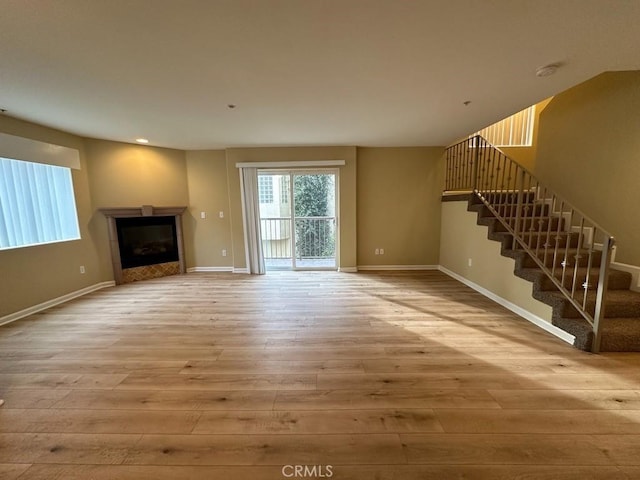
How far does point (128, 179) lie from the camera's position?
4406 mm

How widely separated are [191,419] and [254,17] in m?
2.46

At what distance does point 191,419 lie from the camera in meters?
1.56

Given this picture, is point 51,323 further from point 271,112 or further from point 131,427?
point 271,112

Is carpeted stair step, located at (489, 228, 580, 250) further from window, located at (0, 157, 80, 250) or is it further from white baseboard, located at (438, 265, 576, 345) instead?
window, located at (0, 157, 80, 250)

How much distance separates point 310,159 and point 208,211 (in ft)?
7.60

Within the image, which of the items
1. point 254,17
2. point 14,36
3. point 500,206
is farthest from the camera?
point 500,206

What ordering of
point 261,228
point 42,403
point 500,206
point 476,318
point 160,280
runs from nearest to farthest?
point 42,403
point 476,318
point 500,206
point 160,280
point 261,228

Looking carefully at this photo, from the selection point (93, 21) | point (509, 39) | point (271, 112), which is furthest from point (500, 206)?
point (93, 21)

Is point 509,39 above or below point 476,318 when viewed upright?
above

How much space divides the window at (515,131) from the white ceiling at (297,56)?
6.72ft

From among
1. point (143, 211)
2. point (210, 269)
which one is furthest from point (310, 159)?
point (143, 211)

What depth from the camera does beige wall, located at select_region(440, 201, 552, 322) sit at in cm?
290

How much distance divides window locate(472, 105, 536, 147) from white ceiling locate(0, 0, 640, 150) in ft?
6.72

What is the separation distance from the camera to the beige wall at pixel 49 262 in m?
2.98
